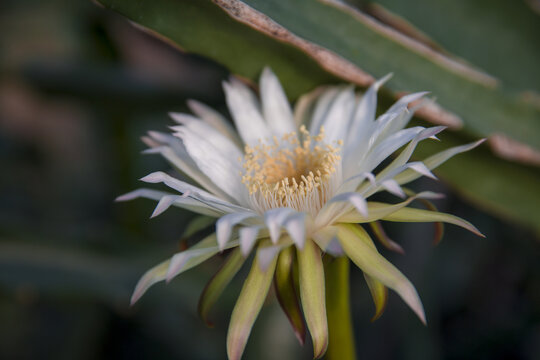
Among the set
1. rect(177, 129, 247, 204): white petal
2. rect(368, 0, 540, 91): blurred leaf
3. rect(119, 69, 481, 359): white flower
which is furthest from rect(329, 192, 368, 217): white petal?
rect(368, 0, 540, 91): blurred leaf

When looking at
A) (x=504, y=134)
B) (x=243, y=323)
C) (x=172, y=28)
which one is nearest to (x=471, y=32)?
(x=504, y=134)

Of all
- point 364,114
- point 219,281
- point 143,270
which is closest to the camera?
point 219,281

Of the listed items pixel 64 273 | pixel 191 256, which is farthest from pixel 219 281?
pixel 64 273

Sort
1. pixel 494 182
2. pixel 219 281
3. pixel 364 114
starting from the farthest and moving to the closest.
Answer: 1. pixel 494 182
2. pixel 364 114
3. pixel 219 281

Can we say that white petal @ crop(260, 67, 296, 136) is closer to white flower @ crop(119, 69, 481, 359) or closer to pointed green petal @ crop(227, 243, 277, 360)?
white flower @ crop(119, 69, 481, 359)

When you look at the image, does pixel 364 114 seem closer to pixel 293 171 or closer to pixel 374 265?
pixel 293 171

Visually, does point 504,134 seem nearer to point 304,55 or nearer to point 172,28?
point 304,55
